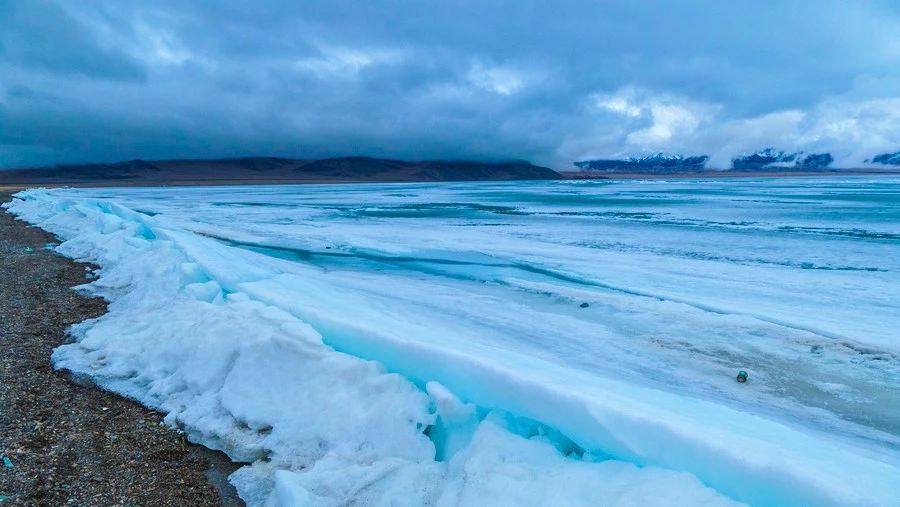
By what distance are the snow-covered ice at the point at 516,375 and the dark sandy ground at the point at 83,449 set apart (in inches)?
6.0

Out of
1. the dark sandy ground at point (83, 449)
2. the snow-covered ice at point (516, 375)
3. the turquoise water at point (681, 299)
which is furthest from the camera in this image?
the turquoise water at point (681, 299)

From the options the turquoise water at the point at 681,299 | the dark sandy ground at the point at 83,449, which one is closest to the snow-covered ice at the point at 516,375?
the turquoise water at the point at 681,299

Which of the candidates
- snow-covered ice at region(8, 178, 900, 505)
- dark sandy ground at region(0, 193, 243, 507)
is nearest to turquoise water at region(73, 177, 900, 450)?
snow-covered ice at region(8, 178, 900, 505)

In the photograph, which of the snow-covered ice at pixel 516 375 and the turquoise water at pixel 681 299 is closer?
the snow-covered ice at pixel 516 375

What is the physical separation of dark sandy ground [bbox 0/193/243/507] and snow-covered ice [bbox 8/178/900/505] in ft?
0.50

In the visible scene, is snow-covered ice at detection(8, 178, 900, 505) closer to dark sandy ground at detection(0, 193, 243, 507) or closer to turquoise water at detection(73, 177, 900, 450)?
turquoise water at detection(73, 177, 900, 450)

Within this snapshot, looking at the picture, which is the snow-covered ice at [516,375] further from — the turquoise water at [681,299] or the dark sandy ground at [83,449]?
the dark sandy ground at [83,449]

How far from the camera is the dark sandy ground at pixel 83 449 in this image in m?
2.65

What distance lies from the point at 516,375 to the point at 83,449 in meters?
2.40

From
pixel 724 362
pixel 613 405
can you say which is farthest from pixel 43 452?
pixel 724 362

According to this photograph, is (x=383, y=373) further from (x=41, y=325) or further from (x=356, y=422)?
(x=41, y=325)

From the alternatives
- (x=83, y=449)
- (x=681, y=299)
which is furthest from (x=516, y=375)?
(x=681, y=299)

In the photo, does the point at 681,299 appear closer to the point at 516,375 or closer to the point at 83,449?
the point at 516,375

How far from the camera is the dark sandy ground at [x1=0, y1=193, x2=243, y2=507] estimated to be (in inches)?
104
